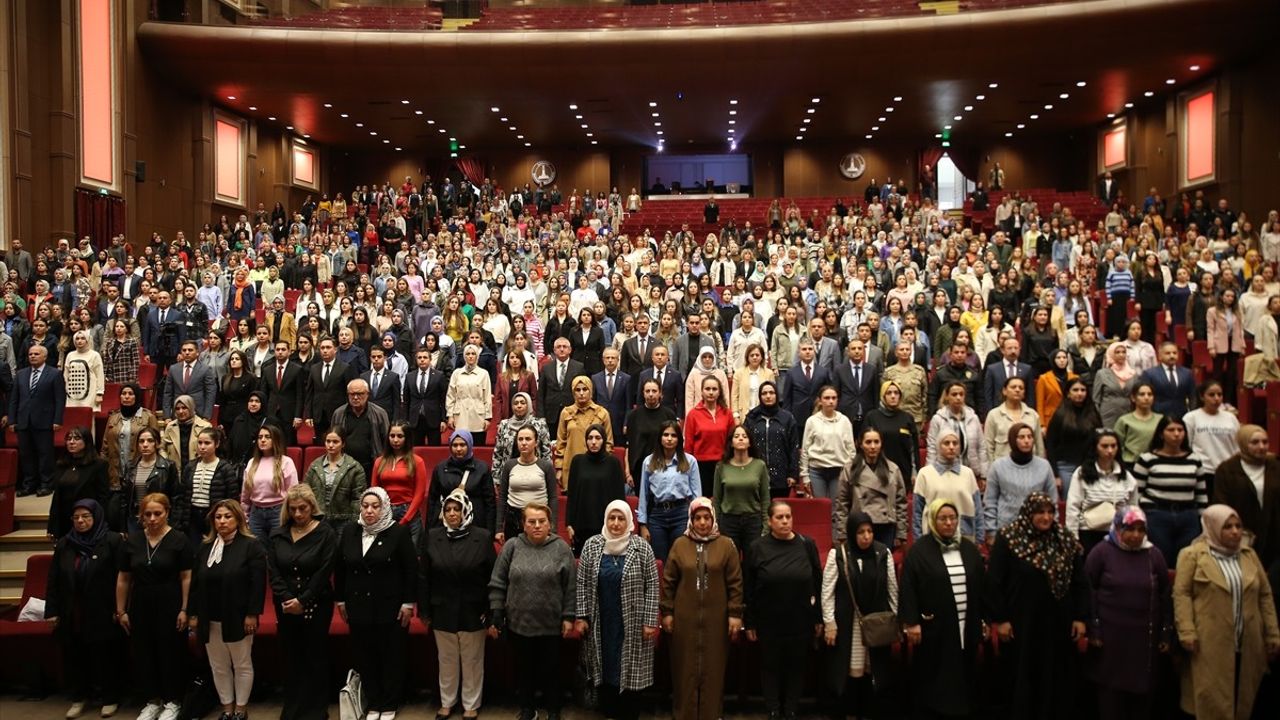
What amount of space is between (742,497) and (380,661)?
234 centimetres

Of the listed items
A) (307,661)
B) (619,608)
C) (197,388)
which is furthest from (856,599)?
(197,388)

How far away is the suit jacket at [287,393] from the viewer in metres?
7.97

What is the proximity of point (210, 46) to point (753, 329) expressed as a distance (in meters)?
14.4

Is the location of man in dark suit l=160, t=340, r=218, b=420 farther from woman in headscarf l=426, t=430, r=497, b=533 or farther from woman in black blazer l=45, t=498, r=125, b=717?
woman in headscarf l=426, t=430, r=497, b=533

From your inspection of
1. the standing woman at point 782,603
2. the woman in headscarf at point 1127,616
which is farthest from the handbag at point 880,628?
the woman in headscarf at point 1127,616

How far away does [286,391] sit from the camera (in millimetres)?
8023

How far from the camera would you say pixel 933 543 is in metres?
5.04

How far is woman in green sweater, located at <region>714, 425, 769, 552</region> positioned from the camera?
18.5ft

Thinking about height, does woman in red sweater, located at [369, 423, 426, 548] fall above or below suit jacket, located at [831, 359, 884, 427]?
below

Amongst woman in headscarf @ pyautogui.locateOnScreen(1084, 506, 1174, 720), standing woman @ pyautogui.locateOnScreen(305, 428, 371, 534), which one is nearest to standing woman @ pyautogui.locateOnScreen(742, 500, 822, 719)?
woman in headscarf @ pyautogui.locateOnScreen(1084, 506, 1174, 720)

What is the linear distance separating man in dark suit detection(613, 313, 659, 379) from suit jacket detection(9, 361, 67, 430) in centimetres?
495

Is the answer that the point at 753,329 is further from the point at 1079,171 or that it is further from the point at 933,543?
the point at 1079,171

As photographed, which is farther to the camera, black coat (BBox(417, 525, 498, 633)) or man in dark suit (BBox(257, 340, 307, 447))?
man in dark suit (BBox(257, 340, 307, 447))

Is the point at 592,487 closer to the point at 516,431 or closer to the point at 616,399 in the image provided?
the point at 516,431
